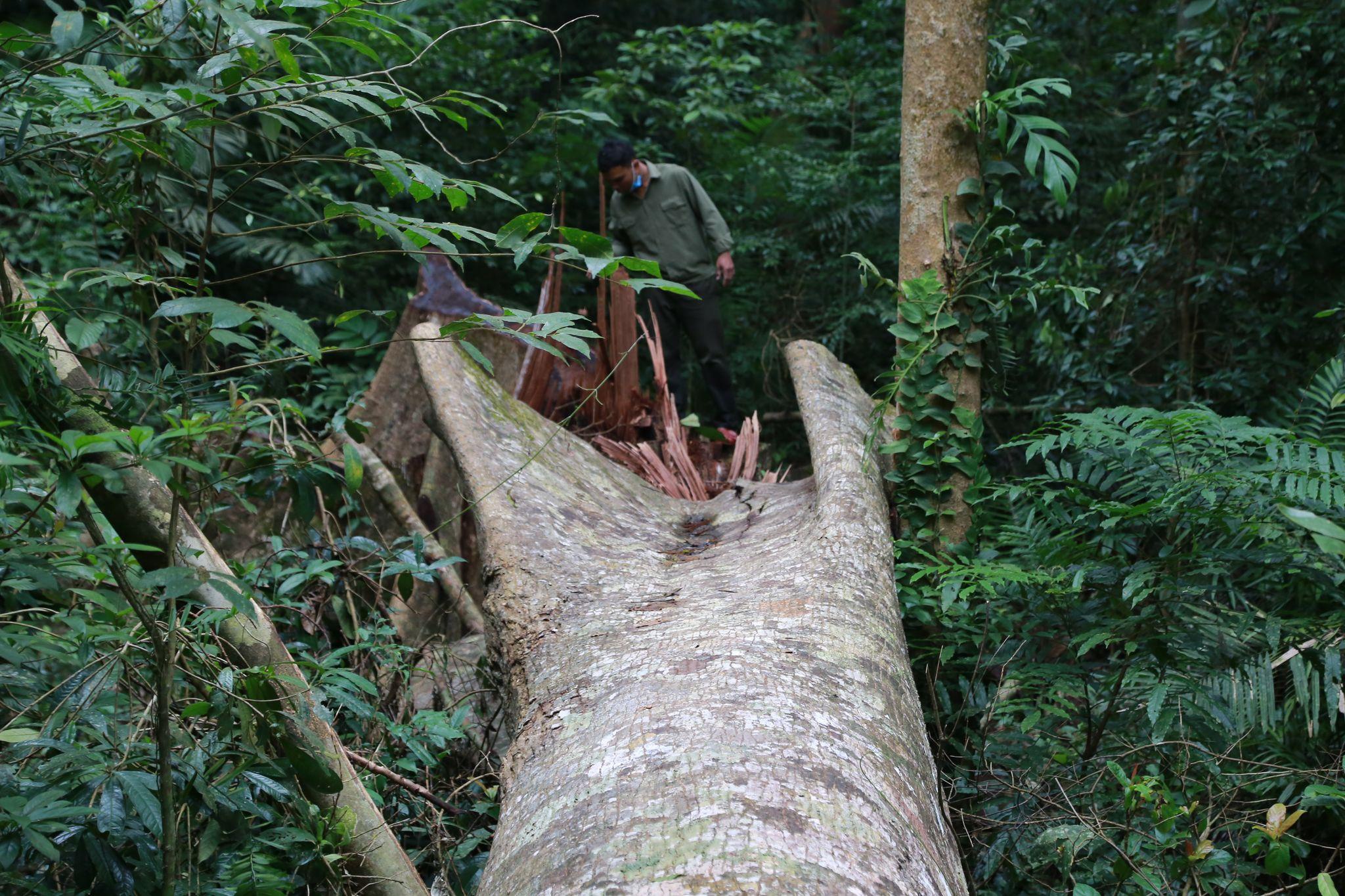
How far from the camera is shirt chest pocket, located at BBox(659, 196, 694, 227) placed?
17.2ft

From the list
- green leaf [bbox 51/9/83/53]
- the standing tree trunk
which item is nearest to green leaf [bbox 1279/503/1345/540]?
green leaf [bbox 51/9/83/53]

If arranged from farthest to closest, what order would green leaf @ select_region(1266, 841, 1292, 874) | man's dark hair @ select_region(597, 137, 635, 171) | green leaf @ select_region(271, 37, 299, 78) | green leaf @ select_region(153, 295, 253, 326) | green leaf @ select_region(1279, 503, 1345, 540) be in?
1. man's dark hair @ select_region(597, 137, 635, 171)
2. green leaf @ select_region(1266, 841, 1292, 874)
3. green leaf @ select_region(271, 37, 299, 78)
4. green leaf @ select_region(153, 295, 253, 326)
5. green leaf @ select_region(1279, 503, 1345, 540)

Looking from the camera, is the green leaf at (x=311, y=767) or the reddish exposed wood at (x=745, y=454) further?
the reddish exposed wood at (x=745, y=454)

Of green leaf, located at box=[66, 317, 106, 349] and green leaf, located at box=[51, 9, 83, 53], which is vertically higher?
green leaf, located at box=[51, 9, 83, 53]

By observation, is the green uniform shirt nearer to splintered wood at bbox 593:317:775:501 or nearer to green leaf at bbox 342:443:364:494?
splintered wood at bbox 593:317:775:501

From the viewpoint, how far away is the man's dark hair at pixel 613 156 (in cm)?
498

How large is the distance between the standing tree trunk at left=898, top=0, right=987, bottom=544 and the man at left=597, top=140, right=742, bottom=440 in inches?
83.6

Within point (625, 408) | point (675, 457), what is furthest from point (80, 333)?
point (625, 408)

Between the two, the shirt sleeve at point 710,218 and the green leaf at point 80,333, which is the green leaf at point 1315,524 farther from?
the shirt sleeve at point 710,218

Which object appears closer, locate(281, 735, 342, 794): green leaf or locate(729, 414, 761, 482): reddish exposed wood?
locate(281, 735, 342, 794): green leaf

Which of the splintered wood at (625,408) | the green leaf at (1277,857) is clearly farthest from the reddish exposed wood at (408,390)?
the green leaf at (1277,857)

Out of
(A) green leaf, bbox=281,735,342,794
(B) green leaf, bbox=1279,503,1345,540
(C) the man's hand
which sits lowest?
(A) green leaf, bbox=281,735,342,794

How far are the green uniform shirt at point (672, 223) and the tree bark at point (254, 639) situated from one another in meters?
3.70

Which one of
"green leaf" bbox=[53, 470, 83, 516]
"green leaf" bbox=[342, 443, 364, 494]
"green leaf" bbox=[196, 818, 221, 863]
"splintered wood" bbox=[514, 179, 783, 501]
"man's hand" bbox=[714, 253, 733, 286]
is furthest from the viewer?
"man's hand" bbox=[714, 253, 733, 286]
